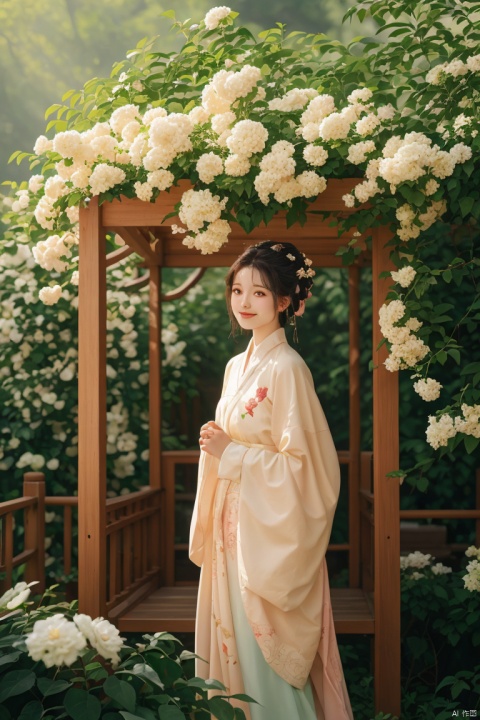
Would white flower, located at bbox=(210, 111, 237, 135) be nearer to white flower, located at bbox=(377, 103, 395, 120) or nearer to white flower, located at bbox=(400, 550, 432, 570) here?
white flower, located at bbox=(377, 103, 395, 120)

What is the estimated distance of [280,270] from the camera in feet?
9.84

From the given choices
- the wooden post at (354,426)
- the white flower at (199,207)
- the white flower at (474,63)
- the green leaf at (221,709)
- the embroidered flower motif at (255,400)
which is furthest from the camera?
the wooden post at (354,426)

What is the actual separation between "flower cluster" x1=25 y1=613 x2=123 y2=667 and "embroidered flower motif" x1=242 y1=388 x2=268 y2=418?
1.22 metres

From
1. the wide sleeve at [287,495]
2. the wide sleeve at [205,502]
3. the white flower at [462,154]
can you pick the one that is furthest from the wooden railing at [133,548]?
the white flower at [462,154]

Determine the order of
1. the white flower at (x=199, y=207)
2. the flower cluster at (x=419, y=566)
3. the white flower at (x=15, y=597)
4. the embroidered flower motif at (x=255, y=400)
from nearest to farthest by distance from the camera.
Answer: the white flower at (x=15, y=597), the embroidered flower motif at (x=255, y=400), the white flower at (x=199, y=207), the flower cluster at (x=419, y=566)

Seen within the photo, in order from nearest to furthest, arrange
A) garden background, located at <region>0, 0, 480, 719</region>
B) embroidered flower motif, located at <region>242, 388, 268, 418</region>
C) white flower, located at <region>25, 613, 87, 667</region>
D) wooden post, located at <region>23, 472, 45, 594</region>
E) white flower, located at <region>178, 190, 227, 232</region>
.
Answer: white flower, located at <region>25, 613, 87, 667</region>
embroidered flower motif, located at <region>242, 388, 268, 418</region>
white flower, located at <region>178, 190, 227, 232</region>
wooden post, located at <region>23, 472, 45, 594</region>
garden background, located at <region>0, 0, 480, 719</region>

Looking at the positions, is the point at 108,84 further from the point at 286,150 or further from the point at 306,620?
the point at 306,620

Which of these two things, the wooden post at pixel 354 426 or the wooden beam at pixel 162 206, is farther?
the wooden post at pixel 354 426

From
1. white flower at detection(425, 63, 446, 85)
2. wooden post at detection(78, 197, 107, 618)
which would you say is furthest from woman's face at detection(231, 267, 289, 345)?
white flower at detection(425, 63, 446, 85)

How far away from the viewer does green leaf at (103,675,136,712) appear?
1.74 metres

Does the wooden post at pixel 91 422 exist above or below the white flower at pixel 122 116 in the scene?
below

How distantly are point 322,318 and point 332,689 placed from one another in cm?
352

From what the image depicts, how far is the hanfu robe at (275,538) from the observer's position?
2771mm

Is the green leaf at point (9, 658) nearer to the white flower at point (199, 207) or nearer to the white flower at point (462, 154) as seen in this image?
the white flower at point (199, 207)
